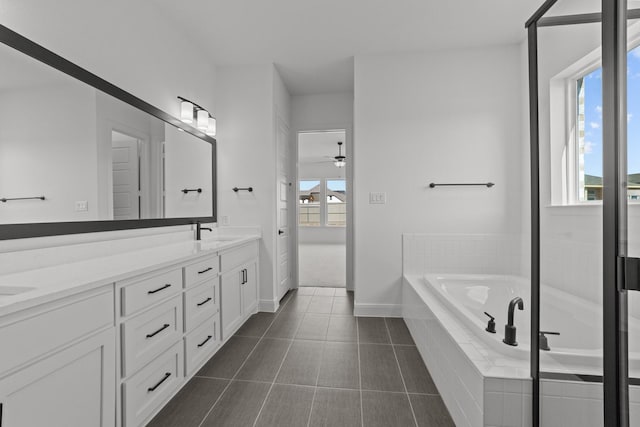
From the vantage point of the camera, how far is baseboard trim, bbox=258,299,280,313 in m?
3.04

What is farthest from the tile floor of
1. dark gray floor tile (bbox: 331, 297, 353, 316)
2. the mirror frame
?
the mirror frame

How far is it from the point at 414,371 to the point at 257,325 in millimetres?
1434

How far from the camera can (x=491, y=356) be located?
4.22ft

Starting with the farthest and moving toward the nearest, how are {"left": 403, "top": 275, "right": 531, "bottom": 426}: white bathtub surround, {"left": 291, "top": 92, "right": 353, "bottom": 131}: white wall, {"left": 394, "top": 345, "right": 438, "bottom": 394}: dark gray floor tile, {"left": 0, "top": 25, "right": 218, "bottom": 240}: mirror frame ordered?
{"left": 291, "top": 92, "right": 353, "bottom": 131}: white wall → {"left": 394, "top": 345, "right": 438, "bottom": 394}: dark gray floor tile → {"left": 0, "top": 25, "right": 218, "bottom": 240}: mirror frame → {"left": 403, "top": 275, "right": 531, "bottom": 426}: white bathtub surround

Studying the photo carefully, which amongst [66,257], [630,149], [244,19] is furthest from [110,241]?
[630,149]

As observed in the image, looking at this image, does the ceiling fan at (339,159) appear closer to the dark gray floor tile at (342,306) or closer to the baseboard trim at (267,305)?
the dark gray floor tile at (342,306)

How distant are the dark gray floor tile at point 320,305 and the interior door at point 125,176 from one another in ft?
6.31

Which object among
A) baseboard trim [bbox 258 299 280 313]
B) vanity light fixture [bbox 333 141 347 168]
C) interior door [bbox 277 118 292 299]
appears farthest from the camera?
vanity light fixture [bbox 333 141 347 168]

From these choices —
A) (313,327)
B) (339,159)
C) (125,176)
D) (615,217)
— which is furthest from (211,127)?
(339,159)

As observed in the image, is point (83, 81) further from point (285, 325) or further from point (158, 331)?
point (285, 325)

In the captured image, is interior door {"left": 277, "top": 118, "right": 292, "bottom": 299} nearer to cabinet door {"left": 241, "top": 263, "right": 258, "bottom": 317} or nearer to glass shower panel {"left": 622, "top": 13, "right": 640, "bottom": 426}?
cabinet door {"left": 241, "top": 263, "right": 258, "bottom": 317}

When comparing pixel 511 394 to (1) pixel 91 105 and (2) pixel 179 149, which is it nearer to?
(1) pixel 91 105

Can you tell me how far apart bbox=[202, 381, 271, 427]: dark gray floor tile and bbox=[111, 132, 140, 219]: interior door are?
128 cm

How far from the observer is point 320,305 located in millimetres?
3264
